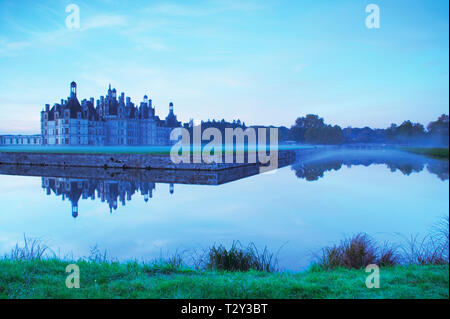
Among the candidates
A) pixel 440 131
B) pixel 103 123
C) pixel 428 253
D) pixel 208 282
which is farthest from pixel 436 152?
pixel 103 123

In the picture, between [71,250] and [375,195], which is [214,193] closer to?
[375,195]

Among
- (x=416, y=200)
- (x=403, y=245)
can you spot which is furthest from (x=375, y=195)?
(x=403, y=245)

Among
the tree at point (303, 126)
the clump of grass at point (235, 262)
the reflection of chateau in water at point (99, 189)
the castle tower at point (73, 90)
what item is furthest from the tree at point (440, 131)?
the tree at point (303, 126)

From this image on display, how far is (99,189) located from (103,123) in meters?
54.2

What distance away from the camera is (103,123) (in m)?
66.1

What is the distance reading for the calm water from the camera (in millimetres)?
7230

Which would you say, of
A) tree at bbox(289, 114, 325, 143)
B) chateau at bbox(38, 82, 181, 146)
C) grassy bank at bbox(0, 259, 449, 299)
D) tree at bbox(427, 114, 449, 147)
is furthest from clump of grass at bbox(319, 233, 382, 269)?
tree at bbox(289, 114, 325, 143)

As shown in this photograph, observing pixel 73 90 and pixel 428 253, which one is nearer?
pixel 428 253

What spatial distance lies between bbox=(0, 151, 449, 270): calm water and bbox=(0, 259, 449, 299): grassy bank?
4.17 feet

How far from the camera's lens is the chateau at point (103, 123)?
57.9 m

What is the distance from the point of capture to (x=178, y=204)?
1217 cm

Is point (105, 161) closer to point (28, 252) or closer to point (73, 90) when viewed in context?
point (28, 252)

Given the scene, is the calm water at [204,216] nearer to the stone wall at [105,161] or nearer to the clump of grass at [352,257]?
the clump of grass at [352,257]
